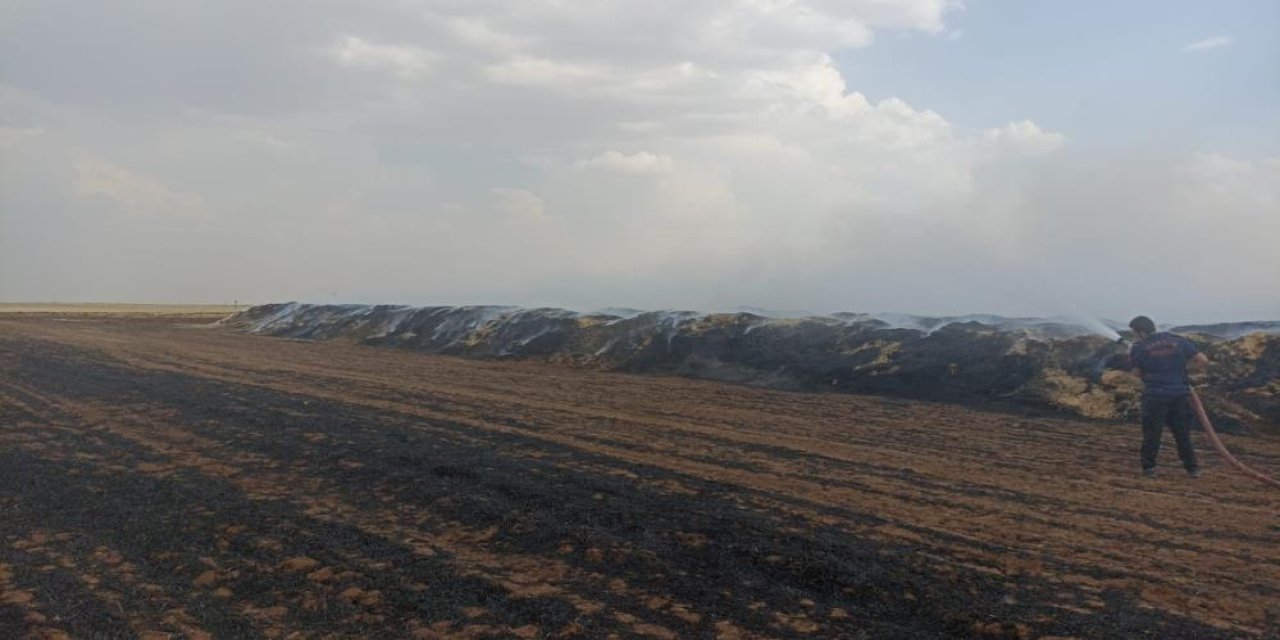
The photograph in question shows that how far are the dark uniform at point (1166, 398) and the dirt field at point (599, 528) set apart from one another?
35cm

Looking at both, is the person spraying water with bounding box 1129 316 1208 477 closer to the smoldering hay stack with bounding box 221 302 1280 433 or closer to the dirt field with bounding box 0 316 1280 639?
the dirt field with bounding box 0 316 1280 639

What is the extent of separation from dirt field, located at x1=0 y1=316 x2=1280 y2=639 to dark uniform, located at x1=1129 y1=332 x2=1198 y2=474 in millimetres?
352

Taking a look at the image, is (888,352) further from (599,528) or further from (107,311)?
(107,311)

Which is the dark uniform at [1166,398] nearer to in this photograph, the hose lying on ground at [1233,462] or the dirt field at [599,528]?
the hose lying on ground at [1233,462]

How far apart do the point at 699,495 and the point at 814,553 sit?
5.84ft

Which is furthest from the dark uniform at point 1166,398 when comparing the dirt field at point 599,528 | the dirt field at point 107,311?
the dirt field at point 107,311

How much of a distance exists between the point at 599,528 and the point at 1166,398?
679 centimetres

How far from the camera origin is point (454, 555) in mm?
5652

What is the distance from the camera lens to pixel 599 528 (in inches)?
246

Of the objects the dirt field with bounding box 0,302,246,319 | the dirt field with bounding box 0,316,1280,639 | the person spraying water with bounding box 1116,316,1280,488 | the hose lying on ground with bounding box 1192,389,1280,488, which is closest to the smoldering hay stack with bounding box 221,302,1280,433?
the person spraying water with bounding box 1116,316,1280,488

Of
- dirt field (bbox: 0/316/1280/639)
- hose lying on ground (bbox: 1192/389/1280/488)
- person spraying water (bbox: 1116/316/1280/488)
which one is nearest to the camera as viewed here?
dirt field (bbox: 0/316/1280/639)

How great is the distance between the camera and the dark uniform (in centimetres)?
888

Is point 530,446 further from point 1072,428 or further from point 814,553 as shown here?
point 1072,428

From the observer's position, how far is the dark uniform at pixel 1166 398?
8.88 metres
